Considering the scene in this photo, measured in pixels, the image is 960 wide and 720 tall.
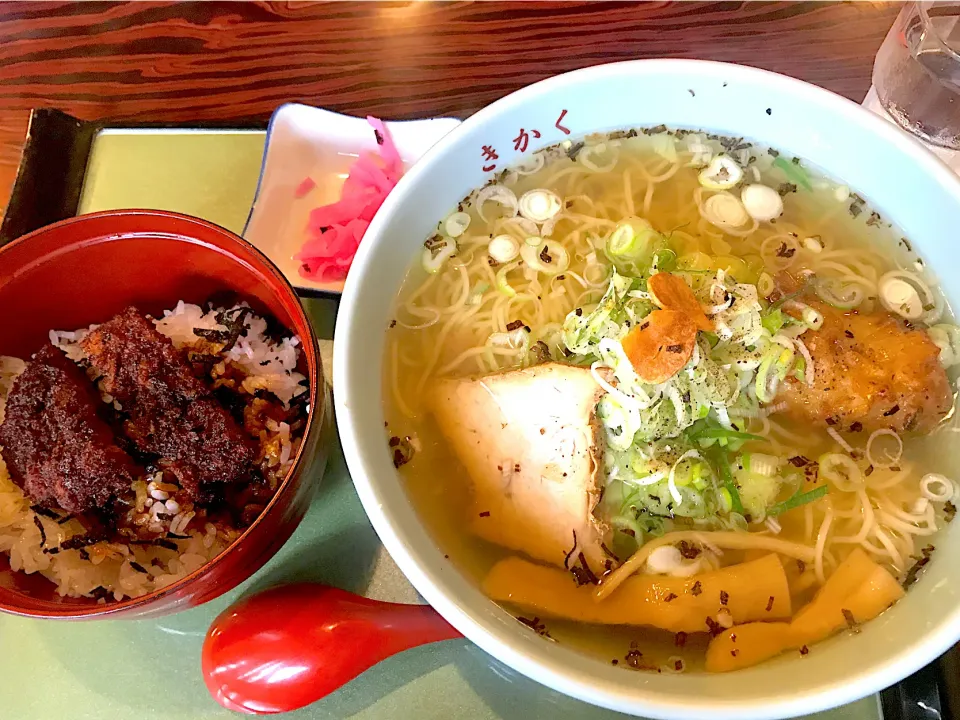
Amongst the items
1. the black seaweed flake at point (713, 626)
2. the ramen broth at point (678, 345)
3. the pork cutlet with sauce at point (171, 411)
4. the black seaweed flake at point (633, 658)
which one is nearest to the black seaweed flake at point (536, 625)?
the ramen broth at point (678, 345)

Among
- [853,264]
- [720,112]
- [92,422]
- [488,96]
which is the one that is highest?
[720,112]

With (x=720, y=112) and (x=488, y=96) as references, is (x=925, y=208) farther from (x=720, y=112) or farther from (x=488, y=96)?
(x=488, y=96)

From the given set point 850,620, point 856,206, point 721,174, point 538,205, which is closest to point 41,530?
point 538,205

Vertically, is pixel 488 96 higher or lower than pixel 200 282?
higher

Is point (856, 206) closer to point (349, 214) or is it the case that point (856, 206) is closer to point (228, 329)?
point (349, 214)

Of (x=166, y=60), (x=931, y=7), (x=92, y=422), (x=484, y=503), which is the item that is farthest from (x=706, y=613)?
(x=166, y=60)

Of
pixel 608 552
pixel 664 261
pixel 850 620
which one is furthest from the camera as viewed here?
pixel 664 261
